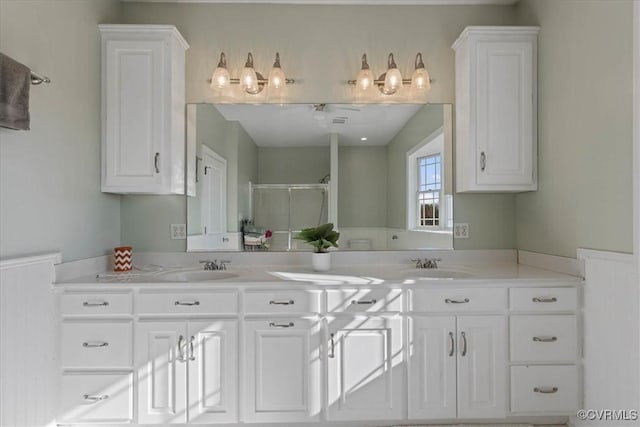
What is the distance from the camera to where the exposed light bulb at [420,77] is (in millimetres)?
2633

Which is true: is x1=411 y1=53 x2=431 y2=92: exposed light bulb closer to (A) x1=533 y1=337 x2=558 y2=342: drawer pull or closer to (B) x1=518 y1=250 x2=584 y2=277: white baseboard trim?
(B) x1=518 y1=250 x2=584 y2=277: white baseboard trim

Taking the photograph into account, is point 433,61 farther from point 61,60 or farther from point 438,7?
point 61,60

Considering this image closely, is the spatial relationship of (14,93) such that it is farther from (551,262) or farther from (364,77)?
(551,262)

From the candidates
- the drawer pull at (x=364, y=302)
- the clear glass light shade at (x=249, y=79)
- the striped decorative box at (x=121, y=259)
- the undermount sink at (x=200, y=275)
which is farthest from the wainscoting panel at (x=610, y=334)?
the striped decorative box at (x=121, y=259)

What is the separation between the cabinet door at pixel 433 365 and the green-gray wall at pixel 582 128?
0.87 m

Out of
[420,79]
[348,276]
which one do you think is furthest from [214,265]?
[420,79]

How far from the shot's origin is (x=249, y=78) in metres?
2.60

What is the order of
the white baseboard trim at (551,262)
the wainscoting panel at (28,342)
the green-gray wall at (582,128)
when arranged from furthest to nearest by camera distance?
the white baseboard trim at (551,262), the green-gray wall at (582,128), the wainscoting panel at (28,342)

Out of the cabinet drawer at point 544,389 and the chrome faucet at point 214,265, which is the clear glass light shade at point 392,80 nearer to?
the chrome faucet at point 214,265

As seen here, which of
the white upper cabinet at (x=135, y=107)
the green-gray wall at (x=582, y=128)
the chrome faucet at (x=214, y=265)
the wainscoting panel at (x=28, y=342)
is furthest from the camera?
the chrome faucet at (x=214, y=265)

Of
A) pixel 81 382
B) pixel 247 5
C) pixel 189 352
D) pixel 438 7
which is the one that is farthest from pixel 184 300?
pixel 438 7

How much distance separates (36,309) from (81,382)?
1.51ft

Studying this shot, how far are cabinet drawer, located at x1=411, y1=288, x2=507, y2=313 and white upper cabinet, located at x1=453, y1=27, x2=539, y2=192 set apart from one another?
0.70m

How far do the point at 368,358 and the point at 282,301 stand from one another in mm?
555
